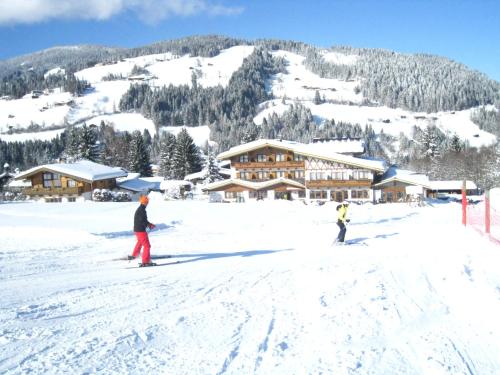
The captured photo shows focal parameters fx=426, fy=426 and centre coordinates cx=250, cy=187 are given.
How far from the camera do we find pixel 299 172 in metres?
53.4

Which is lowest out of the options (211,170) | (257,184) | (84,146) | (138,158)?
(257,184)

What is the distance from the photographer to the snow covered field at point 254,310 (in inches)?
168

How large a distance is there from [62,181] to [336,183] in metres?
32.2

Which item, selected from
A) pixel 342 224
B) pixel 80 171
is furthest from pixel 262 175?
pixel 342 224

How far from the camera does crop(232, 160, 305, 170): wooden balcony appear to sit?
2084 inches

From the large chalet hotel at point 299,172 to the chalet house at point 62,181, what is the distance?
44.4 feet

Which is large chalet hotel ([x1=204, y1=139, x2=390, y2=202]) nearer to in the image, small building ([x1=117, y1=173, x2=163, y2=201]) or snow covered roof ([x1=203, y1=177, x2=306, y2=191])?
snow covered roof ([x1=203, y1=177, x2=306, y2=191])

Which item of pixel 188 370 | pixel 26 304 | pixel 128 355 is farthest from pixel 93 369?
pixel 26 304

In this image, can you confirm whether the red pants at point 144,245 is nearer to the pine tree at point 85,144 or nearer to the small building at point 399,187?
the small building at point 399,187

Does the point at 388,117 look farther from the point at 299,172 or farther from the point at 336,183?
the point at 336,183

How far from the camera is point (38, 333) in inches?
191

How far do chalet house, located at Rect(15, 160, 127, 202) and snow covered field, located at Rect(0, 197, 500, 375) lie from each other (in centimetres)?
3858

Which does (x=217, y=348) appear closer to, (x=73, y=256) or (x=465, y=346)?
(x=465, y=346)

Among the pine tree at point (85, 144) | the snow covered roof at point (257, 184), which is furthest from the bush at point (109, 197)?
the pine tree at point (85, 144)
